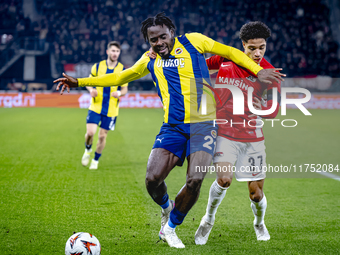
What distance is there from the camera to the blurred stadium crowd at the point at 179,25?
22.1 meters

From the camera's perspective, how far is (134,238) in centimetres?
354

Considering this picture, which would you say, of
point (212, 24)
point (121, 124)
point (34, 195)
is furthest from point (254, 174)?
point (212, 24)

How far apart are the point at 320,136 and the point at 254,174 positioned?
8411 mm

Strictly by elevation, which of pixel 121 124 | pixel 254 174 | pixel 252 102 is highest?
pixel 252 102

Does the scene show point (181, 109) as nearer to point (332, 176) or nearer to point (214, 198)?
point (214, 198)

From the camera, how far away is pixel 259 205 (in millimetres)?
3533

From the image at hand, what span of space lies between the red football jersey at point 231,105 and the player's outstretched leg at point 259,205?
1.40 ft

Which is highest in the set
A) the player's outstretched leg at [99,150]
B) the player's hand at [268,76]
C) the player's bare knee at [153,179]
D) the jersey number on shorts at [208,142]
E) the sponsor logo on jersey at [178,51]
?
the sponsor logo on jersey at [178,51]

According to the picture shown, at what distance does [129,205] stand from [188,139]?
164 cm

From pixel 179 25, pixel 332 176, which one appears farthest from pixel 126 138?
pixel 179 25

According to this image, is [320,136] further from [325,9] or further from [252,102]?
[325,9]

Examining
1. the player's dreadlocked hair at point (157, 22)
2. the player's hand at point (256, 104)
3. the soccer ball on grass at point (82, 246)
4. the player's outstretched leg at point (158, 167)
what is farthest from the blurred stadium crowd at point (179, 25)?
the soccer ball on grass at point (82, 246)

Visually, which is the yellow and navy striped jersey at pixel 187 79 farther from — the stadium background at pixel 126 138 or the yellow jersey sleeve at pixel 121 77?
the stadium background at pixel 126 138

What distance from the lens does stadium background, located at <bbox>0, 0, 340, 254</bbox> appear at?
12.2 feet
